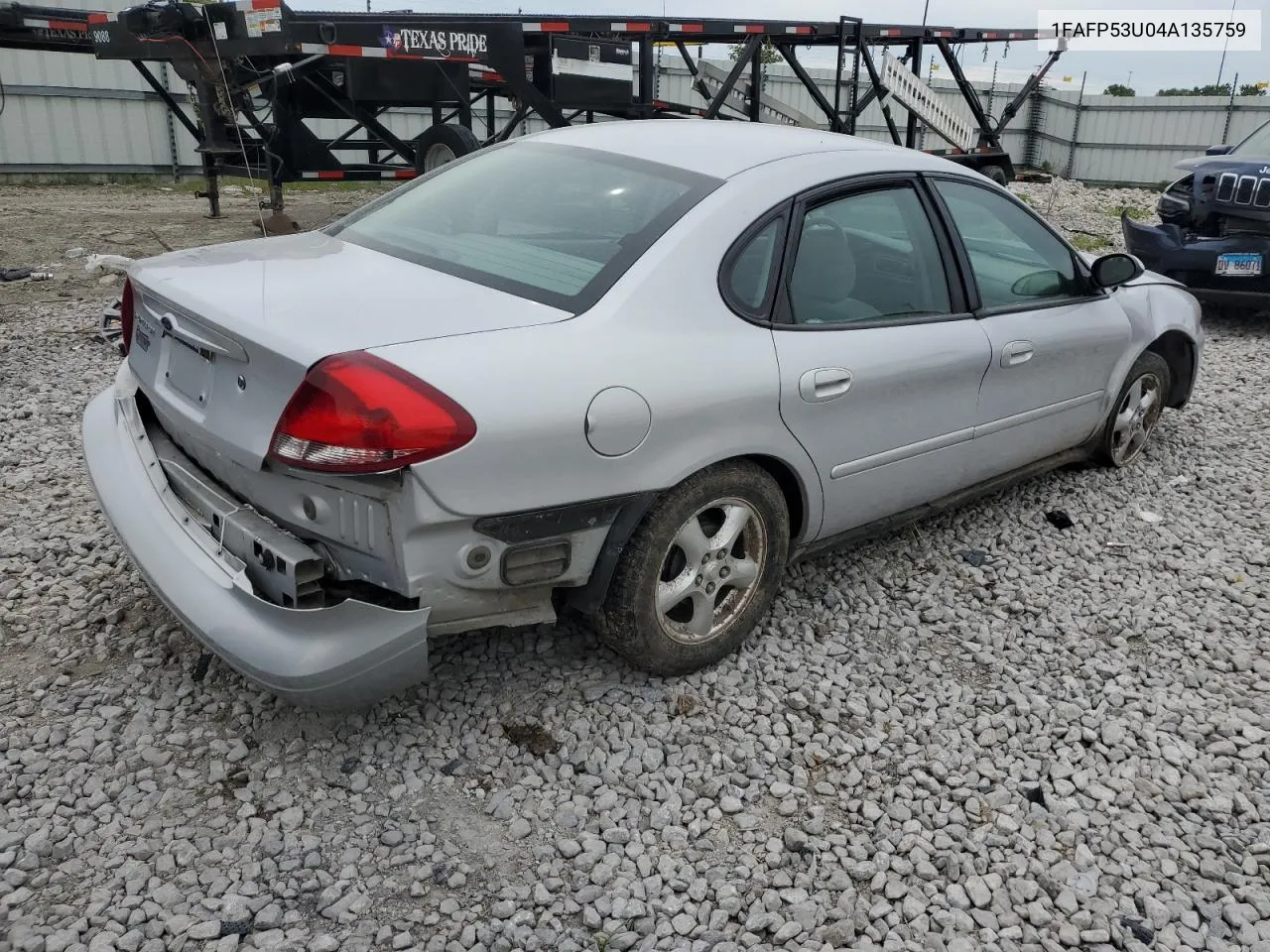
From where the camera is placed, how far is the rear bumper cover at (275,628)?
2324 millimetres

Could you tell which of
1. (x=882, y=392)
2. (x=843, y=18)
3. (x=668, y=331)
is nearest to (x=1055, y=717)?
(x=882, y=392)

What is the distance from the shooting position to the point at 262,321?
2418 millimetres

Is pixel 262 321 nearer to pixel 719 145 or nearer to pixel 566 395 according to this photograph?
pixel 566 395

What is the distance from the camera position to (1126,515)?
444cm

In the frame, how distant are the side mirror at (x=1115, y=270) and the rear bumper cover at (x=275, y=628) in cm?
320

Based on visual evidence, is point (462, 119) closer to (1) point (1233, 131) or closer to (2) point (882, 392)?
(2) point (882, 392)

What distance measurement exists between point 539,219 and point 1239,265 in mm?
6401

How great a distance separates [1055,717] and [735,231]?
170cm

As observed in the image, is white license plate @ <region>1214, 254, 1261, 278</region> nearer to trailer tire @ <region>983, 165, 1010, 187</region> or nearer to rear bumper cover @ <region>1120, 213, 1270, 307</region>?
rear bumper cover @ <region>1120, 213, 1270, 307</region>

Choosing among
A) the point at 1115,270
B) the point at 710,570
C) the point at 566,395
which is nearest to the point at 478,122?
the point at 1115,270

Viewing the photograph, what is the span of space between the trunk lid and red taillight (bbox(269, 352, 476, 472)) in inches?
2.4

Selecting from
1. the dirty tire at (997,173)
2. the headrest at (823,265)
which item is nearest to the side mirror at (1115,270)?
the headrest at (823,265)

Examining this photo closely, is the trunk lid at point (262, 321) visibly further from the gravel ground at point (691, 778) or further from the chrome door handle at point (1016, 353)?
the chrome door handle at point (1016, 353)

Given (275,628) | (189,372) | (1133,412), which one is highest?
(189,372)
